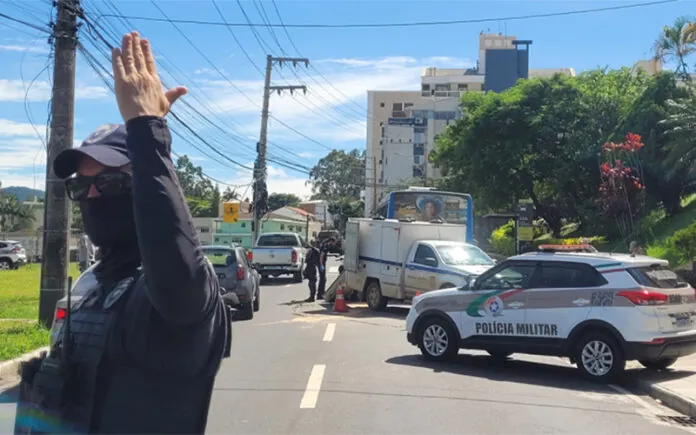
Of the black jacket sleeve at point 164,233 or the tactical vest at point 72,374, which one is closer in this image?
the black jacket sleeve at point 164,233

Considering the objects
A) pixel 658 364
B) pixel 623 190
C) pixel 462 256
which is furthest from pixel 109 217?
pixel 623 190

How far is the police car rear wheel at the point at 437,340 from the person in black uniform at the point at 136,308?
935 cm

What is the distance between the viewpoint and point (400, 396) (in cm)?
847

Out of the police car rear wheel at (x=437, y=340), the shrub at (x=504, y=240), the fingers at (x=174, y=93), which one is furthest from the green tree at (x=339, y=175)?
the fingers at (x=174, y=93)

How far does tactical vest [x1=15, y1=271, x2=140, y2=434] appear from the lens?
1881mm

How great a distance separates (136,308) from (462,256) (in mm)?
16411

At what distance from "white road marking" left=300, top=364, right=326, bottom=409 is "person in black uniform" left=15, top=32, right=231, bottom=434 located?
19.9ft

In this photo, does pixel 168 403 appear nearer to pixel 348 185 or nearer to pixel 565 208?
pixel 565 208

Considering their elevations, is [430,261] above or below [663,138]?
below

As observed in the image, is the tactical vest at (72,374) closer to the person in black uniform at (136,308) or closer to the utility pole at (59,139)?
the person in black uniform at (136,308)

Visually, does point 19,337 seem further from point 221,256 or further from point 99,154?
point 99,154

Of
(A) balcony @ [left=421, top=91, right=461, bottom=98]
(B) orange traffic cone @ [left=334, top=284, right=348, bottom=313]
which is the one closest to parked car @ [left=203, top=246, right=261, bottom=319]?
(B) orange traffic cone @ [left=334, top=284, right=348, bottom=313]

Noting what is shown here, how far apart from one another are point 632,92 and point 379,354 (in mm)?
32165

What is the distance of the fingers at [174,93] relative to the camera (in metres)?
2.01
